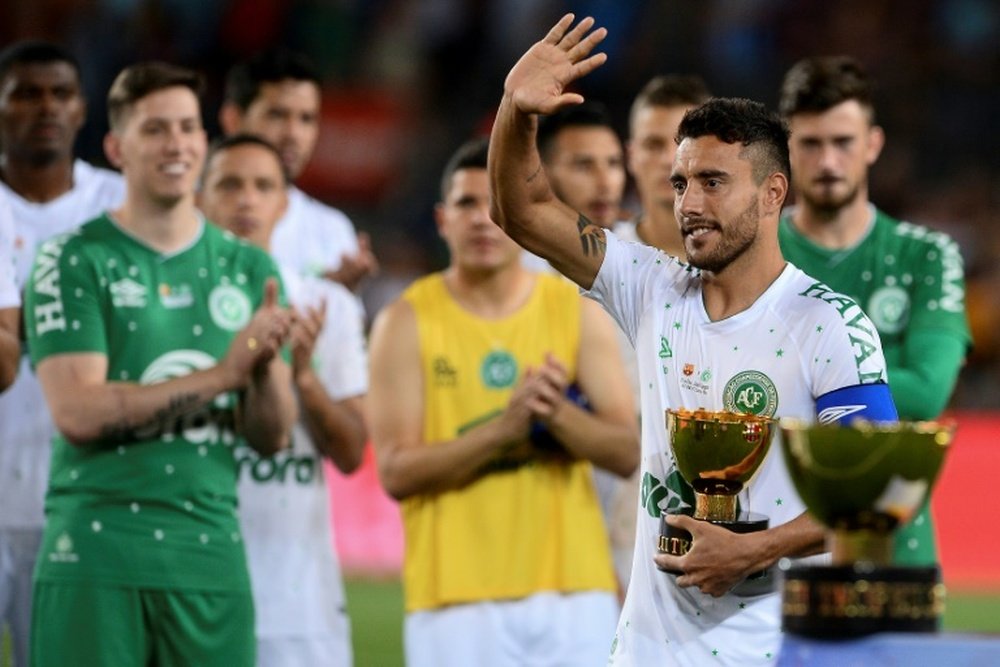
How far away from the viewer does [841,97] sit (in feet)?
20.5

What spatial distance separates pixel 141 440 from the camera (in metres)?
5.53

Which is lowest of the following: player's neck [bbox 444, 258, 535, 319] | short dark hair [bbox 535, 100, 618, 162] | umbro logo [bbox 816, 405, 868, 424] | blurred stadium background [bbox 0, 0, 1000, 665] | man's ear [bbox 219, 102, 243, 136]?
umbro logo [bbox 816, 405, 868, 424]

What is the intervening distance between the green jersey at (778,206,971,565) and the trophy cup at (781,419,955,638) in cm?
251

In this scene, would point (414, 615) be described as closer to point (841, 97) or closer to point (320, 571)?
point (320, 571)

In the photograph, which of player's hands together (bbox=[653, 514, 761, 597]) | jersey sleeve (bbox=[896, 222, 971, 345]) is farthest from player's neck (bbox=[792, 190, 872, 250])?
player's hands together (bbox=[653, 514, 761, 597])

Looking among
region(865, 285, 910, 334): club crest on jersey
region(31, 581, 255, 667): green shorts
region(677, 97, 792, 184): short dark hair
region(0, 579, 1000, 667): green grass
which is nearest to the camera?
region(677, 97, 792, 184): short dark hair

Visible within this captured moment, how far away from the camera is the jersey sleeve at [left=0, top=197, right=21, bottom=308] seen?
19.2 ft

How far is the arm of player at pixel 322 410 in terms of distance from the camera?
612cm

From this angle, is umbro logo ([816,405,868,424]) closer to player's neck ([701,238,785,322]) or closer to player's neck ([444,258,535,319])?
player's neck ([701,238,785,322])

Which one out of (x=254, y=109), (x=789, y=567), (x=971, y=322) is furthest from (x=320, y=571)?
(x=971, y=322)

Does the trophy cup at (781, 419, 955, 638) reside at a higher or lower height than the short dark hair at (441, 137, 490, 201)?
lower

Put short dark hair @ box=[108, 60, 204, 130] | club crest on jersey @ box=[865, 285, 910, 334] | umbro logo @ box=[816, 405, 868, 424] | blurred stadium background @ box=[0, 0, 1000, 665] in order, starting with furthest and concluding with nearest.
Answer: blurred stadium background @ box=[0, 0, 1000, 665], club crest on jersey @ box=[865, 285, 910, 334], short dark hair @ box=[108, 60, 204, 130], umbro logo @ box=[816, 405, 868, 424]

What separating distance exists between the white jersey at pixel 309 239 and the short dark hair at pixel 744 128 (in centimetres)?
301

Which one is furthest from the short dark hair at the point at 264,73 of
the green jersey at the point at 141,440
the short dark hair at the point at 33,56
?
the green jersey at the point at 141,440
